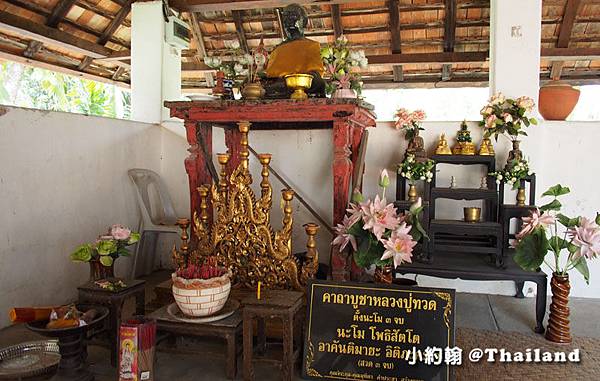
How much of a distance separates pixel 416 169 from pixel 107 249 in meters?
2.35

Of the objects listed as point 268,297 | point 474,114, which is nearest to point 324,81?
point 268,297

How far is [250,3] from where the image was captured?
5.41 meters

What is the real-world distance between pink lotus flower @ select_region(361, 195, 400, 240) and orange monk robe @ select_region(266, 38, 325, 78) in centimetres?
113

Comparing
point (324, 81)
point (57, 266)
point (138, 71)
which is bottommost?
point (57, 266)

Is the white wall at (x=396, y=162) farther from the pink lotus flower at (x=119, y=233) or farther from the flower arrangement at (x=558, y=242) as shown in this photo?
the pink lotus flower at (x=119, y=233)

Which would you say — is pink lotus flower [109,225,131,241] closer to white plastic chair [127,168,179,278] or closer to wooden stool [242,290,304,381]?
wooden stool [242,290,304,381]

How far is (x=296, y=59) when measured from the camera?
3.41 metres

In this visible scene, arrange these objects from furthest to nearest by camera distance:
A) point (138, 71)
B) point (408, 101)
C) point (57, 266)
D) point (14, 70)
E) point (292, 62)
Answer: point (408, 101) < point (14, 70) < point (138, 71) < point (57, 266) < point (292, 62)

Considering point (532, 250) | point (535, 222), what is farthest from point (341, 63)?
point (532, 250)

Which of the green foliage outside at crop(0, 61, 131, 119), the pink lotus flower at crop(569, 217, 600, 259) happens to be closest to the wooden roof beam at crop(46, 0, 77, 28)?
the green foliage outside at crop(0, 61, 131, 119)

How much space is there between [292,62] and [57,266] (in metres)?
2.31

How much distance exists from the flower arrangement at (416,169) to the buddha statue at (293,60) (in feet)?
3.11

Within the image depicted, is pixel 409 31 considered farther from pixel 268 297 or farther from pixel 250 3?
pixel 268 297

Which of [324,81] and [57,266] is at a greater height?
[324,81]
